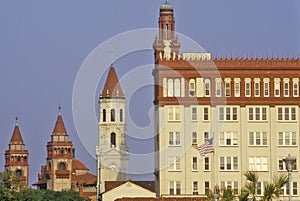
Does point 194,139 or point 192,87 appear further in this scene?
point 192,87

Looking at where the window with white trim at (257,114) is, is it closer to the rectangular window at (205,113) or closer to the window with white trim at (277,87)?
the window with white trim at (277,87)

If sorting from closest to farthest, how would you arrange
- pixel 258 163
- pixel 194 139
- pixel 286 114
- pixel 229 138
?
pixel 194 139, pixel 229 138, pixel 258 163, pixel 286 114

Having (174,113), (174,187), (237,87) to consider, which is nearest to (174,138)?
(174,113)

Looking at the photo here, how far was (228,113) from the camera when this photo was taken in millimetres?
151375

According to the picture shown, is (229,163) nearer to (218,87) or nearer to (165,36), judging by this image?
(218,87)

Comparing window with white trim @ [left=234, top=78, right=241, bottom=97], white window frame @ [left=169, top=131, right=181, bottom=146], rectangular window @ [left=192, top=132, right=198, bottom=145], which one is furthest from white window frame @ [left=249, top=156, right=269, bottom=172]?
white window frame @ [left=169, top=131, right=181, bottom=146]

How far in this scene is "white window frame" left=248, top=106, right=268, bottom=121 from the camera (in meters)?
151

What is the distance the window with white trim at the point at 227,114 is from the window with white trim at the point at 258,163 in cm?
569

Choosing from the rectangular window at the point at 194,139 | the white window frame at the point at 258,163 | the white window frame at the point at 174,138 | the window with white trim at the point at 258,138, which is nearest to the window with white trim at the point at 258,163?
the white window frame at the point at 258,163

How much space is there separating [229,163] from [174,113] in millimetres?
9482

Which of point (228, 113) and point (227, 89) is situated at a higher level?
point (227, 89)

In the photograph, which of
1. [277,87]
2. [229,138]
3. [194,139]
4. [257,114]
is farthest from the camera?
[277,87]

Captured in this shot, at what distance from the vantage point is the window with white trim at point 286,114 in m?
151

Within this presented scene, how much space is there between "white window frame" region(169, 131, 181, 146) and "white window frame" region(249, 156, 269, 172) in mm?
9468
